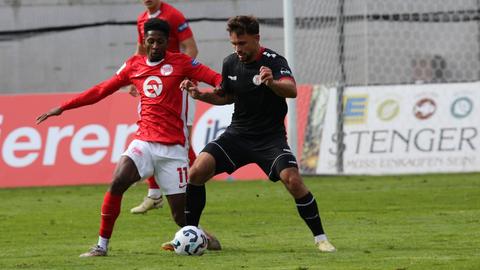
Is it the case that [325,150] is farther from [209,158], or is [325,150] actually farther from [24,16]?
[209,158]

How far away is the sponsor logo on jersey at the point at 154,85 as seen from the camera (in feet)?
36.1

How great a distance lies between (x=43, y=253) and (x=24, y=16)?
13774 mm

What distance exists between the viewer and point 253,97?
420 inches

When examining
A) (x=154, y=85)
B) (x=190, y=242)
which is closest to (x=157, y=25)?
(x=154, y=85)

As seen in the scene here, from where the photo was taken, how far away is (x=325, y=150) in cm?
1978

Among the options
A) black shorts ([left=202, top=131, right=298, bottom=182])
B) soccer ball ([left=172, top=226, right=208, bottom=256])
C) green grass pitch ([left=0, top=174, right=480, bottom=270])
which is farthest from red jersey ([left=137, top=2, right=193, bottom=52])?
soccer ball ([left=172, top=226, right=208, bottom=256])

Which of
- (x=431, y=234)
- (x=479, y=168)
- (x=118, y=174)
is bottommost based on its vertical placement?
(x=479, y=168)

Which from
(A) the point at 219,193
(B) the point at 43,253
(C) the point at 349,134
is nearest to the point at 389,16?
(C) the point at 349,134

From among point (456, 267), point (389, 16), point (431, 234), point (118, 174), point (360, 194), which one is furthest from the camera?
point (389, 16)

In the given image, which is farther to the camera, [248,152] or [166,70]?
[166,70]

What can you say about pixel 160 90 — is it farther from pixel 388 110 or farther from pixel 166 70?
pixel 388 110

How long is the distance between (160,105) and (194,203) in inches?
37.1

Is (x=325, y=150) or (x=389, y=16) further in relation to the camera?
(x=389, y=16)

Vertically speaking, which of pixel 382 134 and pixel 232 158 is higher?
pixel 232 158
